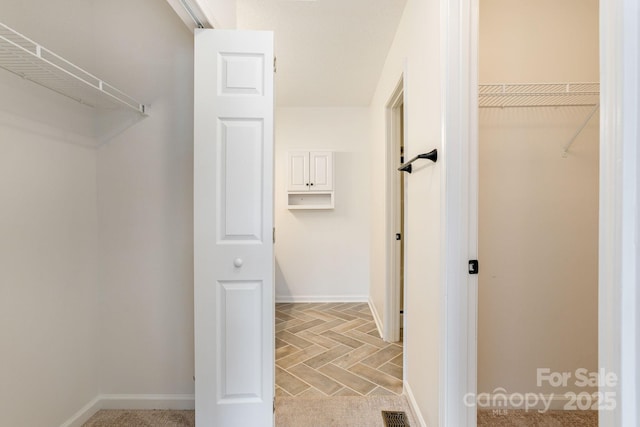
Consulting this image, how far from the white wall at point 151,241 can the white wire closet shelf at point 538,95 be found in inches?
72.9

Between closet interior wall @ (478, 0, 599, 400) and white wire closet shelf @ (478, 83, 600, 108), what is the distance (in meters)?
0.04

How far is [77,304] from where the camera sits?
1.51 m

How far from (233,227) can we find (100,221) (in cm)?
92

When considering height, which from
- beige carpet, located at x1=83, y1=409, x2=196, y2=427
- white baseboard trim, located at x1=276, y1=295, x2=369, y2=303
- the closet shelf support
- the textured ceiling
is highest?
the textured ceiling

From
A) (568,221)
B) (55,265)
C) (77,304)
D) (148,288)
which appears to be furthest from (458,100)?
(77,304)

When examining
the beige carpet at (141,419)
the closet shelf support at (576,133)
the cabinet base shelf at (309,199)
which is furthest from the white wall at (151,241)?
the closet shelf support at (576,133)

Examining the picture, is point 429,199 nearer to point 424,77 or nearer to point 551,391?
point 424,77

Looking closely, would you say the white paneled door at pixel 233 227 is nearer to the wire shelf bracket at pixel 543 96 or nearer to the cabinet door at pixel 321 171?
the wire shelf bracket at pixel 543 96

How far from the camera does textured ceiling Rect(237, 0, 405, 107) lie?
5.96 ft

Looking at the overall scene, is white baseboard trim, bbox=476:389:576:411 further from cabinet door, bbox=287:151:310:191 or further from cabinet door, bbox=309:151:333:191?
cabinet door, bbox=287:151:310:191

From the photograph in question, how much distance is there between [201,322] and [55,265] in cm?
85

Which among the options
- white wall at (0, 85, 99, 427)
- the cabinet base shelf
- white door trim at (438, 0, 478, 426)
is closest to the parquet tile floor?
white door trim at (438, 0, 478, 426)

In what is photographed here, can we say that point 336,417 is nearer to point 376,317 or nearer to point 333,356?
point 333,356

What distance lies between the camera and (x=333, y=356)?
87.9 inches
